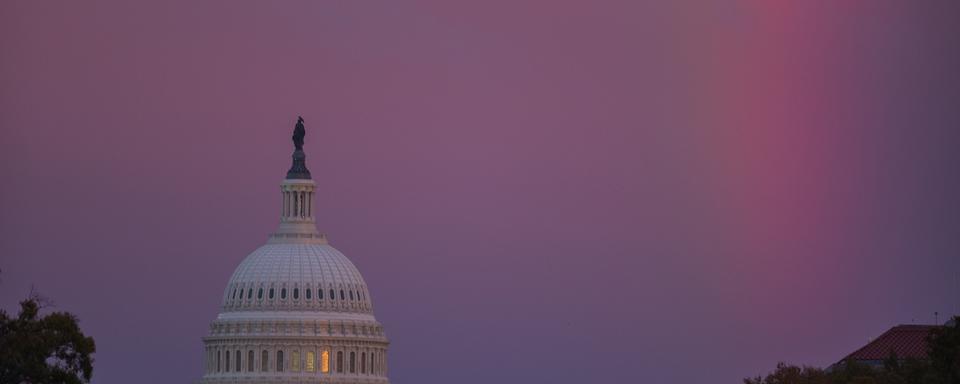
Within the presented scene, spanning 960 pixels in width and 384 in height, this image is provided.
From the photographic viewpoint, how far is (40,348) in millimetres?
156250

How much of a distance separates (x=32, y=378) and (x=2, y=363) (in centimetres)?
150

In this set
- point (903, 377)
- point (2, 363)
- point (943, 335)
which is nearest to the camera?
point (2, 363)

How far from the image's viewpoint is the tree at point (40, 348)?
6107 inches

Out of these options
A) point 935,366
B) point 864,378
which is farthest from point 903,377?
point 935,366

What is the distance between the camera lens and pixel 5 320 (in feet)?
517

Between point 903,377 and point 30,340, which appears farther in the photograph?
point 903,377

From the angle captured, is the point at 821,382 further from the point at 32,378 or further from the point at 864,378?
the point at 32,378

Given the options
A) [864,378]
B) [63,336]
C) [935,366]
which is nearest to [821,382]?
[864,378]

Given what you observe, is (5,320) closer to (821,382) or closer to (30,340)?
(30,340)

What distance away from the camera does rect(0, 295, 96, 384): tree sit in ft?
509

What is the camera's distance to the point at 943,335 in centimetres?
17812

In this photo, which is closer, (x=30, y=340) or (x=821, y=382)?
(x=30, y=340)

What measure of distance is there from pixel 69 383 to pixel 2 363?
3350mm

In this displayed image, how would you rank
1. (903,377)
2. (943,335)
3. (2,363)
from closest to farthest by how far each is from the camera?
(2,363)
(943,335)
(903,377)
